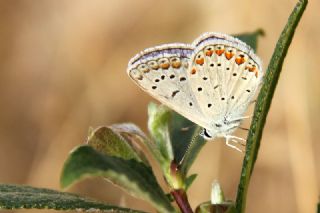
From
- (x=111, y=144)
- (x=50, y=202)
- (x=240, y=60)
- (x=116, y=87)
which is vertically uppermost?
(x=116, y=87)

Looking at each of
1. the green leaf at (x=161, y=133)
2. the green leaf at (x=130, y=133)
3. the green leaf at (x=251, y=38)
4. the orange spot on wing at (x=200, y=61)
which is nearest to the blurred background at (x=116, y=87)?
the green leaf at (x=251, y=38)

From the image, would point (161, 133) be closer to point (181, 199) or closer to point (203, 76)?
point (181, 199)

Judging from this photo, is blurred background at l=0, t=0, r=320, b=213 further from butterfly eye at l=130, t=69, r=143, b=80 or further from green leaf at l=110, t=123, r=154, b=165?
green leaf at l=110, t=123, r=154, b=165

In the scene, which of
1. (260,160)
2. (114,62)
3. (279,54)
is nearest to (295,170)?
(260,160)

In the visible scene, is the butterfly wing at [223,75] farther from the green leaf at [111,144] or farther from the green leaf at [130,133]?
the green leaf at [111,144]

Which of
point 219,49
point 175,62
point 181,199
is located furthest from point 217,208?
point 219,49

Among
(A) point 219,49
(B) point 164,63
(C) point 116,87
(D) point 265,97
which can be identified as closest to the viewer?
(D) point 265,97

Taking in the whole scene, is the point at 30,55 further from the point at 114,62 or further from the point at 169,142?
the point at 169,142
